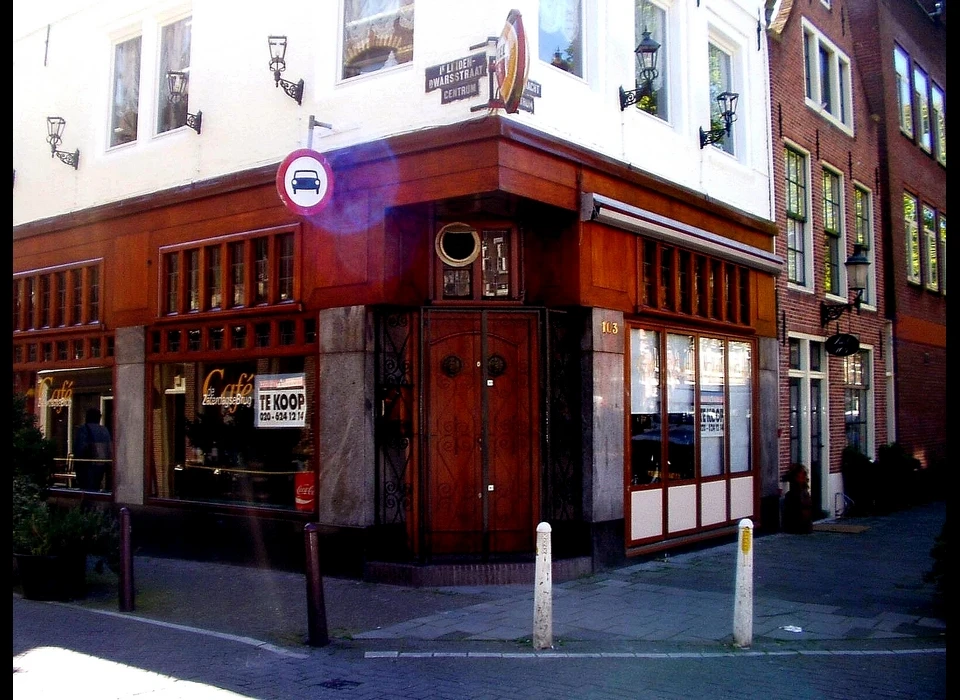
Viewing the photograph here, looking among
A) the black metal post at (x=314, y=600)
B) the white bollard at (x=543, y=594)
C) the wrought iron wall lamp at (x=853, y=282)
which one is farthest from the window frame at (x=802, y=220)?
the black metal post at (x=314, y=600)

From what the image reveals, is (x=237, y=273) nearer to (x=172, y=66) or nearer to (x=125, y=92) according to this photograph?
(x=172, y=66)

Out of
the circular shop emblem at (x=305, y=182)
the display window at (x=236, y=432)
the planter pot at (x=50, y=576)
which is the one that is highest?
the circular shop emblem at (x=305, y=182)

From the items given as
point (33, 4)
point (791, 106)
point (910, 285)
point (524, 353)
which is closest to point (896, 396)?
point (910, 285)

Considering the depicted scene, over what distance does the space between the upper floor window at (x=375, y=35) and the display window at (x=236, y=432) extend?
3.40 metres

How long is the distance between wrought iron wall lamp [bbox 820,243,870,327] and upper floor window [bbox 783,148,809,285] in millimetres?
728

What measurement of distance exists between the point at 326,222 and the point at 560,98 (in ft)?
9.54

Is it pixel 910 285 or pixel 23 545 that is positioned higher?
pixel 910 285

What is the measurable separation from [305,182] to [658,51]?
5061 mm

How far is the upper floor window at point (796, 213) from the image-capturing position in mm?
15266

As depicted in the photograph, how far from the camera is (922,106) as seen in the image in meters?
21.5

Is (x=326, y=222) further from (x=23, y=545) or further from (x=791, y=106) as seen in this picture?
(x=791, y=106)

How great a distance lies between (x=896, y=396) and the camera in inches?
750

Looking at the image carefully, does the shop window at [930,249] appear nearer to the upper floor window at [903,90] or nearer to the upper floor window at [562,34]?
the upper floor window at [903,90]

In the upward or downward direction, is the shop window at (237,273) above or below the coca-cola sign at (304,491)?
above
